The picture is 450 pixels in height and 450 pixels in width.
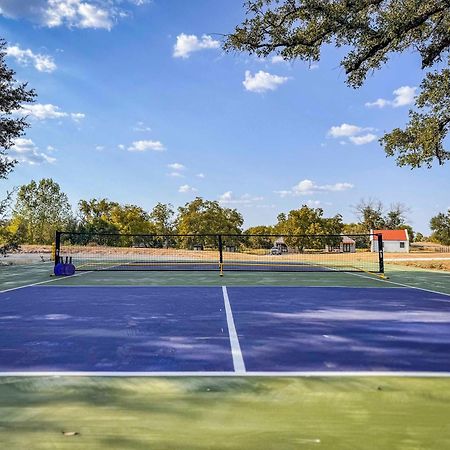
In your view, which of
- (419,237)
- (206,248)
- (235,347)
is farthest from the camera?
(419,237)

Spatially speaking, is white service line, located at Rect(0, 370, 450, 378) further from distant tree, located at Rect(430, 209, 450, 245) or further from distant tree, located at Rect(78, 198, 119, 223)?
distant tree, located at Rect(430, 209, 450, 245)

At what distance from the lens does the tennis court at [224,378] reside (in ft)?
9.14

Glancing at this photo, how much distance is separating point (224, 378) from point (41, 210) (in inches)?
2398

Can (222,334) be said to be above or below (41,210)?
below

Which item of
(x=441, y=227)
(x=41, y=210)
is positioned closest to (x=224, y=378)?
(x=41, y=210)

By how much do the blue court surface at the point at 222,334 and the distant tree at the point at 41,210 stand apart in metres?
50.7

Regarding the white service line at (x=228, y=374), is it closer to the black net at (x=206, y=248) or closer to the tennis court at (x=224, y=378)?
the tennis court at (x=224, y=378)

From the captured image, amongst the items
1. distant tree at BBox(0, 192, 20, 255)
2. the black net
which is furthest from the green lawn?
the black net

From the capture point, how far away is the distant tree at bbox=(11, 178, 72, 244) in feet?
187

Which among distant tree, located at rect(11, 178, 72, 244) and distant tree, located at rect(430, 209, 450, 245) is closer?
distant tree, located at rect(11, 178, 72, 244)

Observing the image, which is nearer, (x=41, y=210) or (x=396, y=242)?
(x=41, y=210)

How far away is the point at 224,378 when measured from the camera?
3.95 meters

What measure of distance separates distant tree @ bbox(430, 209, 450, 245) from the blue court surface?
273ft

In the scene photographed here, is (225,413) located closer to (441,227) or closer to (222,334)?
(222,334)
